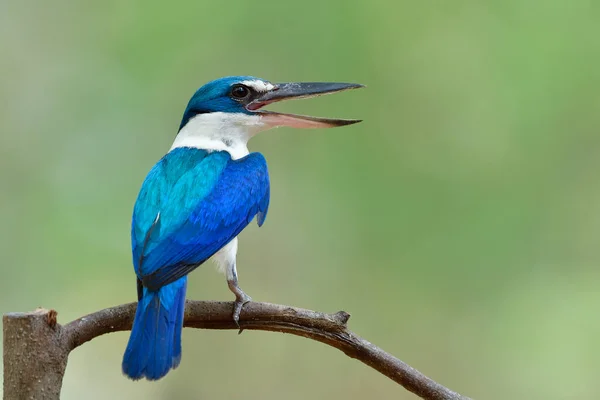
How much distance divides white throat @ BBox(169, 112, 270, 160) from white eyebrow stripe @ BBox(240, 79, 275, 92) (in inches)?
4.2

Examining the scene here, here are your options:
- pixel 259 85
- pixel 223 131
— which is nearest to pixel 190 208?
pixel 223 131

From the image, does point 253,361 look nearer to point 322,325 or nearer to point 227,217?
→ point 227,217

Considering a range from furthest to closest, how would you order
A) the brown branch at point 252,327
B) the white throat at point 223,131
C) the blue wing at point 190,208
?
the white throat at point 223,131 → the blue wing at point 190,208 → the brown branch at point 252,327

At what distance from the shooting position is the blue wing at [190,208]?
197 cm

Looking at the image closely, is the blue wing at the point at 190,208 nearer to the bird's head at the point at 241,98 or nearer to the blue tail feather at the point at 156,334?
the blue tail feather at the point at 156,334

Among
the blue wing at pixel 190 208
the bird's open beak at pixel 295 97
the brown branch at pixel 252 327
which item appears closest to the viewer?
the brown branch at pixel 252 327

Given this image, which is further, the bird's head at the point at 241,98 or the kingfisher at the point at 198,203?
the bird's head at the point at 241,98

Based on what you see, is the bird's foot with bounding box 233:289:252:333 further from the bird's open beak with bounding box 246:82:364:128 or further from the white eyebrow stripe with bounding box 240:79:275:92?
the white eyebrow stripe with bounding box 240:79:275:92

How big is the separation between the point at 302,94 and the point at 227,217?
0.55 meters

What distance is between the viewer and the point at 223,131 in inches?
101

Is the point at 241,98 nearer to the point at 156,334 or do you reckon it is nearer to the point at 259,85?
the point at 259,85

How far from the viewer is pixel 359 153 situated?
373 centimetres

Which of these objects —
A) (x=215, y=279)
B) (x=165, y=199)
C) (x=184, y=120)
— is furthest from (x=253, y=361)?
(x=165, y=199)

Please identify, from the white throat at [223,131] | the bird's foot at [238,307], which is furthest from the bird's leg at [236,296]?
the white throat at [223,131]
